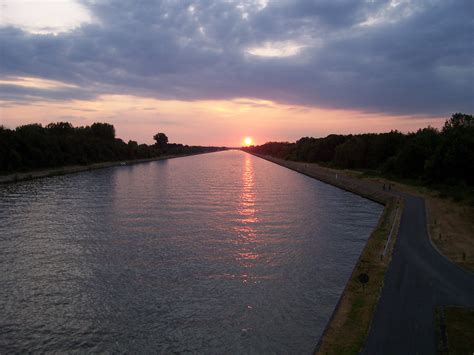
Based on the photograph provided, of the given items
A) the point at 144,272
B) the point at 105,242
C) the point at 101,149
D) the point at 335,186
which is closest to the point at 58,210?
the point at 105,242

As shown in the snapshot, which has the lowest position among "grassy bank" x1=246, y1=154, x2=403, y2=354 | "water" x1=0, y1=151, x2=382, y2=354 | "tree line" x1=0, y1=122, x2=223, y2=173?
"water" x1=0, y1=151, x2=382, y2=354

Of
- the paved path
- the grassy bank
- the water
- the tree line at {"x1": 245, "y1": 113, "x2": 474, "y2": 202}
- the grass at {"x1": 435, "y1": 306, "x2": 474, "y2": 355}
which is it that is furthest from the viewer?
the tree line at {"x1": 245, "y1": 113, "x2": 474, "y2": 202}

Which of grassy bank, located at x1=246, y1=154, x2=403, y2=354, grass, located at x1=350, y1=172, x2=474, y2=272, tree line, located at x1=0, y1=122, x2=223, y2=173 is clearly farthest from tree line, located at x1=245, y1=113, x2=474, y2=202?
tree line, located at x1=0, y1=122, x2=223, y2=173

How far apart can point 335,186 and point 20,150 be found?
76.9 meters

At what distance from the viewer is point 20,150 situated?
97.2m

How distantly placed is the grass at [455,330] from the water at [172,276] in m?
5.13

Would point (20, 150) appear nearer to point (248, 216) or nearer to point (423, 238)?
point (248, 216)

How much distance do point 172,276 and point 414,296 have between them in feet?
46.8

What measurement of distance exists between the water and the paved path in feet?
10.1

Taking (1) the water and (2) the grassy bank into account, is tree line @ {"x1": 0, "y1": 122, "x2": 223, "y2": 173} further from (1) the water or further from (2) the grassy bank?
(2) the grassy bank

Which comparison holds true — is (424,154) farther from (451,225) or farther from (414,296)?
(414,296)

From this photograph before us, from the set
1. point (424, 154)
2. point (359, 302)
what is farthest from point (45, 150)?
point (359, 302)

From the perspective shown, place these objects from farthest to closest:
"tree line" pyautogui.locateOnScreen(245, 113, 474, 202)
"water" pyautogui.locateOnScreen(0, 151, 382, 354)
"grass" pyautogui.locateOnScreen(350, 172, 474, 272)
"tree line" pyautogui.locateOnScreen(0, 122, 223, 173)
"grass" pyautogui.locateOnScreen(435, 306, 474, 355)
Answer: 1. "tree line" pyautogui.locateOnScreen(0, 122, 223, 173)
2. "tree line" pyautogui.locateOnScreen(245, 113, 474, 202)
3. "grass" pyautogui.locateOnScreen(350, 172, 474, 272)
4. "water" pyautogui.locateOnScreen(0, 151, 382, 354)
5. "grass" pyautogui.locateOnScreen(435, 306, 474, 355)

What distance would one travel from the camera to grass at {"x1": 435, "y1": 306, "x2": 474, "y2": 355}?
559 inches
